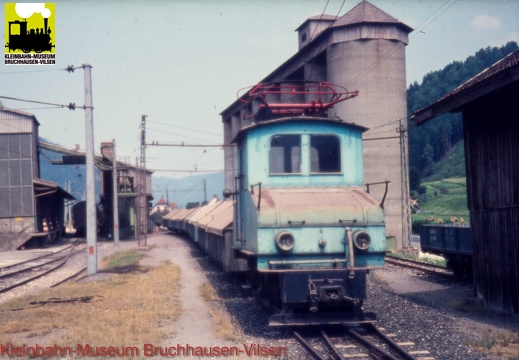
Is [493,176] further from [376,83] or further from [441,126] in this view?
[441,126]

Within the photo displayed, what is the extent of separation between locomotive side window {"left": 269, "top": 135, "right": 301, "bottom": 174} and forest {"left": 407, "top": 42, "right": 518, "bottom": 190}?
100 metres

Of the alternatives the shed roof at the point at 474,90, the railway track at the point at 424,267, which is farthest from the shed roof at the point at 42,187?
the shed roof at the point at 474,90

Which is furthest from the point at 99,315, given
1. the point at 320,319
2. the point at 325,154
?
the point at 325,154

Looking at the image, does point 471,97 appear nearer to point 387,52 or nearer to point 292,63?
point 387,52

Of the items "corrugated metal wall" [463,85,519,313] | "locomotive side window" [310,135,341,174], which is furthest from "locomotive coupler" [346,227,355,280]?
"corrugated metal wall" [463,85,519,313]

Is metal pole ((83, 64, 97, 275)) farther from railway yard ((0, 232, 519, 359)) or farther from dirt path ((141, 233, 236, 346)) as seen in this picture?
dirt path ((141, 233, 236, 346))

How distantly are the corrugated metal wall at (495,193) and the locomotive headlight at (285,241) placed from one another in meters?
4.89

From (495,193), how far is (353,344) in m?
5.11

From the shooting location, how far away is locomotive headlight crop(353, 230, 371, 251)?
872 centimetres

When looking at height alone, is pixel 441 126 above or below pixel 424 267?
above

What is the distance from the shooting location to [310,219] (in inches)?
344

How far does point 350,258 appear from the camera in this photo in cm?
851

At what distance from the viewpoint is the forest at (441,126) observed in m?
108

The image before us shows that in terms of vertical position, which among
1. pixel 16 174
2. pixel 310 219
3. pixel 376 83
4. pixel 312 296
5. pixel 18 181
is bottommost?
pixel 312 296
